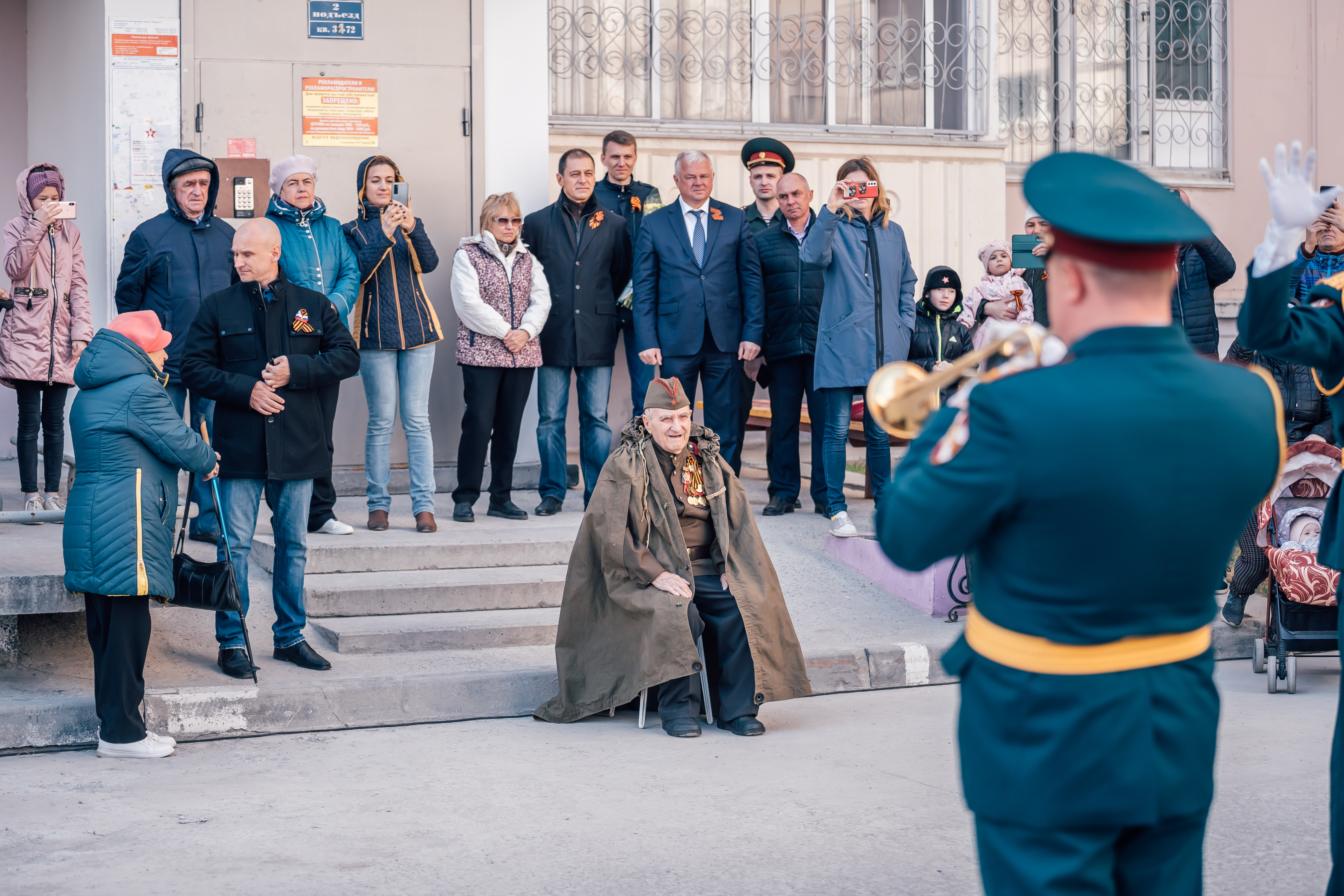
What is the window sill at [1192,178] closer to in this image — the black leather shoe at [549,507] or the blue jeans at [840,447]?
the blue jeans at [840,447]

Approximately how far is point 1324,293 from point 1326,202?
1.90 ft

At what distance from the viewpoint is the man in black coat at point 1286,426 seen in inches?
301

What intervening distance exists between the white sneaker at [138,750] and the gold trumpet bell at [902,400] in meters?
4.33

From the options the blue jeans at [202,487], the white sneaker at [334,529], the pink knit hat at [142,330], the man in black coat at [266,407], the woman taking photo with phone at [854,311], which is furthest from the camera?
the woman taking photo with phone at [854,311]

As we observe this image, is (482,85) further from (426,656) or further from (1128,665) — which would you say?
(1128,665)

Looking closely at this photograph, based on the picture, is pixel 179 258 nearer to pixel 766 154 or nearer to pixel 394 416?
pixel 394 416

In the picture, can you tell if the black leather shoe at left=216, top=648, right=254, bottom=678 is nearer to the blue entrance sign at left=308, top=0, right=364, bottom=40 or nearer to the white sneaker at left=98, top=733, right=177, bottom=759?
the white sneaker at left=98, top=733, right=177, bottom=759

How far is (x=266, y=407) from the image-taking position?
6.63 m

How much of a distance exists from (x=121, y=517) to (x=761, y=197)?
199 inches

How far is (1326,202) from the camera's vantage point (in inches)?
138

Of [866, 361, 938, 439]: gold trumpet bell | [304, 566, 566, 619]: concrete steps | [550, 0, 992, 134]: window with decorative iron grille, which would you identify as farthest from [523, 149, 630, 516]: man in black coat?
[866, 361, 938, 439]: gold trumpet bell

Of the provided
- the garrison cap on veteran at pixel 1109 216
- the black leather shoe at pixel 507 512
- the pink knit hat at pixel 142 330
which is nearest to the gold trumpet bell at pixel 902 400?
the garrison cap on veteran at pixel 1109 216

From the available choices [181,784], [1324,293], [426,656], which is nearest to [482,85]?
[426,656]

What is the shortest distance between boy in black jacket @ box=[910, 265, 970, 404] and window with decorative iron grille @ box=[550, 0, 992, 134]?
7.94 ft
